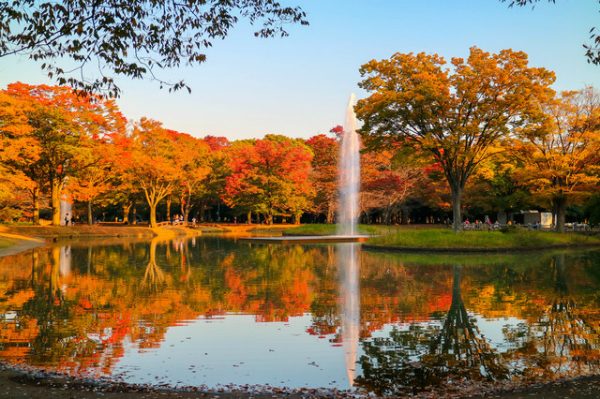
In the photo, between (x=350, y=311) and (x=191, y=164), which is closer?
(x=350, y=311)

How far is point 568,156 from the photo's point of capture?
120 feet

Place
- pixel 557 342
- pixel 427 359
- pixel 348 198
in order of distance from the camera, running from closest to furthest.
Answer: pixel 427 359
pixel 557 342
pixel 348 198

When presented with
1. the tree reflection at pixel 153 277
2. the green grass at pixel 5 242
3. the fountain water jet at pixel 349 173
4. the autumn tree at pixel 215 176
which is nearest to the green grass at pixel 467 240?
the tree reflection at pixel 153 277

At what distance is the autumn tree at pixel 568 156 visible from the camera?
121 feet

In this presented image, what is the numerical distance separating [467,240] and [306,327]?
19.8 metres

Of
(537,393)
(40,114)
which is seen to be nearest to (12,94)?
(40,114)

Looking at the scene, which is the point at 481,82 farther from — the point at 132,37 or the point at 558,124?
the point at 132,37

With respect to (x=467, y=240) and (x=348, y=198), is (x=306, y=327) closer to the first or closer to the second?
(x=467, y=240)

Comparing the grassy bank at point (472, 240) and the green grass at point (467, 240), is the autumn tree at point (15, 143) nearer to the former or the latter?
the grassy bank at point (472, 240)

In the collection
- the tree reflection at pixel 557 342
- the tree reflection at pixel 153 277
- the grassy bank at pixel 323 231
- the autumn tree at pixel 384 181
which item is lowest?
the tree reflection at pixel 153 277

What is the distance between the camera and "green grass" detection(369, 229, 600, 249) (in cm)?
2691

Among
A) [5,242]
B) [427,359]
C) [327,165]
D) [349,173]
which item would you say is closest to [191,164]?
[327,165]

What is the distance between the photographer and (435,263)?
68.8 ft

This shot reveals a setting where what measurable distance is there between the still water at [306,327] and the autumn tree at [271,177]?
4348cm
